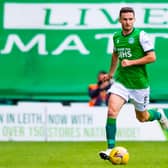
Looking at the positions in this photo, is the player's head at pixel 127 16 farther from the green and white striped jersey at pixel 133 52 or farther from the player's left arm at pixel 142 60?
the player's left arm at pixel 142 60

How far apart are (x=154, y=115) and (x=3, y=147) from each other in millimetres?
3807

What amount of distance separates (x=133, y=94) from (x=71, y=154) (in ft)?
6.90

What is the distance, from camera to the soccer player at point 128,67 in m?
11.7

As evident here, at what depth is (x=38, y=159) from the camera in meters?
12.7

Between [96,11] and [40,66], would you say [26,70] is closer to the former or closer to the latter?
[40,66]

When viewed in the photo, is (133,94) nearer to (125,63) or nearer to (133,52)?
(133,52)


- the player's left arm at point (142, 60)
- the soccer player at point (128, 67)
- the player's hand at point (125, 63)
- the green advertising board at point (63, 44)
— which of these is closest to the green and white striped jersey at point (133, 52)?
the soccer player at point (128, 67)

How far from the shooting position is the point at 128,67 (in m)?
12.0

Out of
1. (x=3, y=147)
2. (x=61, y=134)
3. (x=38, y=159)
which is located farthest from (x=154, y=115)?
(x=61, y=134)

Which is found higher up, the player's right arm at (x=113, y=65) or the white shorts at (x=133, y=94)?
the player's right arm at (x=113, y=65)

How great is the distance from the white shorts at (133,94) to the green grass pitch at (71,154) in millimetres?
857

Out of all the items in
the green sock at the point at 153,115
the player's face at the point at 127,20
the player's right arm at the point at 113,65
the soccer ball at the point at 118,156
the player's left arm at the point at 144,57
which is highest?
the player's face at the point at 127,20

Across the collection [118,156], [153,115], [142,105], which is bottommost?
[118,156]

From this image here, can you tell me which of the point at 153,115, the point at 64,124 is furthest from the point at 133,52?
the point at 64,124
